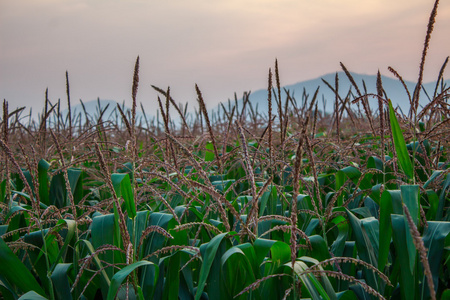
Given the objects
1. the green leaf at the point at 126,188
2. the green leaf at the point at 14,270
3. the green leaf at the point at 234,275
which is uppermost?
the green leaf at the point at 126,188

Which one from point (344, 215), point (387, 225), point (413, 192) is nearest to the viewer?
point (413, 192)

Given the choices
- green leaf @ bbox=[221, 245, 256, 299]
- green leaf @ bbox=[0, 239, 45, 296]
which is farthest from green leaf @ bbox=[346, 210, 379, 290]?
green leaf @ bbox=[0, 239, 45, 296]

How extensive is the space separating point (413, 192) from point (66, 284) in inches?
56.3

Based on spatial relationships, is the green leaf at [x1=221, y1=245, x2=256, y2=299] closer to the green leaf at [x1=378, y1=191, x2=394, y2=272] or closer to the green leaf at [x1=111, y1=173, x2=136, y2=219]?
the green leaf at [x1=111, y1=173, x2=136, y2=219]

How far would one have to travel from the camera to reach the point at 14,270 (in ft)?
5.64

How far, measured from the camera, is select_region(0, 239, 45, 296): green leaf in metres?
1.68

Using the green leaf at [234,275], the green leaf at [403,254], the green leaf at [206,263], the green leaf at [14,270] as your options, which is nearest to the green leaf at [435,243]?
the green leaf at [403,254]

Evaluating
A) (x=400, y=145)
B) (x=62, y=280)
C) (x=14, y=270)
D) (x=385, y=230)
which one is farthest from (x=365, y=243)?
(x=14, y=270)

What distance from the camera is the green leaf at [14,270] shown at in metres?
1.68

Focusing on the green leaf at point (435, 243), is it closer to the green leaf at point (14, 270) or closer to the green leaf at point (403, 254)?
the green leaf at point (403, 254)

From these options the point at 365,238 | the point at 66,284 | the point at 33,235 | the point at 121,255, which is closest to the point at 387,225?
the point at 365,238

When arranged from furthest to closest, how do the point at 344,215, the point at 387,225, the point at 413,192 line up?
the point at 344,215
the point at 387,225
the point at 413,192

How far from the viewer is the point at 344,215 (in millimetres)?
2121

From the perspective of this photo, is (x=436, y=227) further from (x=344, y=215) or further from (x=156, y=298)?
(x=156, y=298)
